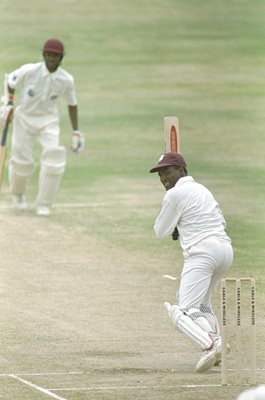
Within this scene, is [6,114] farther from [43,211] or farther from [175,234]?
[175,234]

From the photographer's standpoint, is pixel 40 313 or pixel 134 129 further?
pixel 134 129

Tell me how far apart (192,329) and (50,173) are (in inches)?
276

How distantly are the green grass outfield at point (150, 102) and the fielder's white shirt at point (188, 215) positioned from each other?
2.75 metres

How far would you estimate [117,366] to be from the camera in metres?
9.64

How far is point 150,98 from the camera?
26.0 meters

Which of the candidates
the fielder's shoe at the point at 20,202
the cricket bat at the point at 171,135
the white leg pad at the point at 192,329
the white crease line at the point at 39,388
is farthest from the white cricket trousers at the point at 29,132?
the white crease line at the point at 39,388

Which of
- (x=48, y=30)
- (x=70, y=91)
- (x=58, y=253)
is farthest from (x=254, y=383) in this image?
(x=48, y=30)

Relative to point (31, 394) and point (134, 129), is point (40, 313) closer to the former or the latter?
point (31, 394)

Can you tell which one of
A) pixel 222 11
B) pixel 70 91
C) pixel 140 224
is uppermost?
pixel 70 91

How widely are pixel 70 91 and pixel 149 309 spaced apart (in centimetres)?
517

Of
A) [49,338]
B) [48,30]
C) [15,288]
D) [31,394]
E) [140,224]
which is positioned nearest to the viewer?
[31,394]

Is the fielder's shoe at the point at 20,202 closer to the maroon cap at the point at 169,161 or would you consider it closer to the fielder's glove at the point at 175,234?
the fielder's glove at the point at 175,234

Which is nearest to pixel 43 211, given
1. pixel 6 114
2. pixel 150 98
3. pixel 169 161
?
pixel 6 114

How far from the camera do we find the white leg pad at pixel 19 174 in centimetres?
1633
